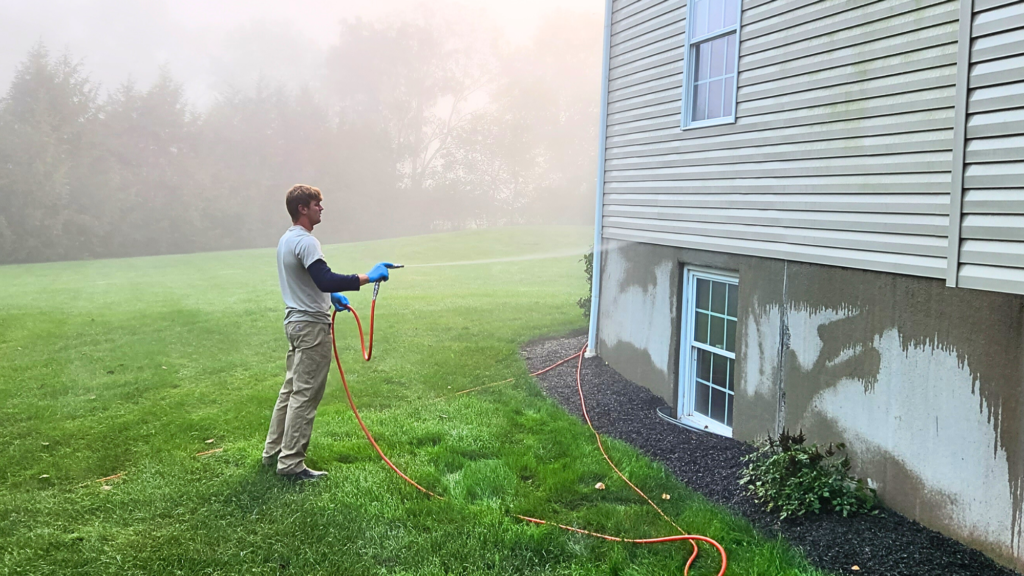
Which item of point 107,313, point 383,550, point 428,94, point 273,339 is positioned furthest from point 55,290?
point 428,94

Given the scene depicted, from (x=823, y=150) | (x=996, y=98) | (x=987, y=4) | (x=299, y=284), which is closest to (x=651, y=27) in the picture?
(x=823, y=150)

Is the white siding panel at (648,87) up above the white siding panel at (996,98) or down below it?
above

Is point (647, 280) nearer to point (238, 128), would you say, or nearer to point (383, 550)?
point (383, 550)

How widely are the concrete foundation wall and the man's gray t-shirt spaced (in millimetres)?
3224

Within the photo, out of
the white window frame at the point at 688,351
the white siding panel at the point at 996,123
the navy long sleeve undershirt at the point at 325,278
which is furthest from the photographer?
the white window frame at the point at 688,351

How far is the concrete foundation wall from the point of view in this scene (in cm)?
355

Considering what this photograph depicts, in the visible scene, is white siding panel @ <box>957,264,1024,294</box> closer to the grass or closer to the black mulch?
the black mulch

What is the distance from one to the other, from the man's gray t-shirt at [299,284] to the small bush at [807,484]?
300 cm

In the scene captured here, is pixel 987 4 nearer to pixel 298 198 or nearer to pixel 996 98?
pixel 996 98

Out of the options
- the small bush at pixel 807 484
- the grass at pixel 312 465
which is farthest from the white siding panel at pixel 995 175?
the grass at pixel 312 465

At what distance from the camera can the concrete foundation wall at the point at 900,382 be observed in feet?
11.6

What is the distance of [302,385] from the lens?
4.73 metres

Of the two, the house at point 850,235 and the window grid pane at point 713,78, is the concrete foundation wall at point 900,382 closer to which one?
the house at point 850,235

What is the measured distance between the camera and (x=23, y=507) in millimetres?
4387
